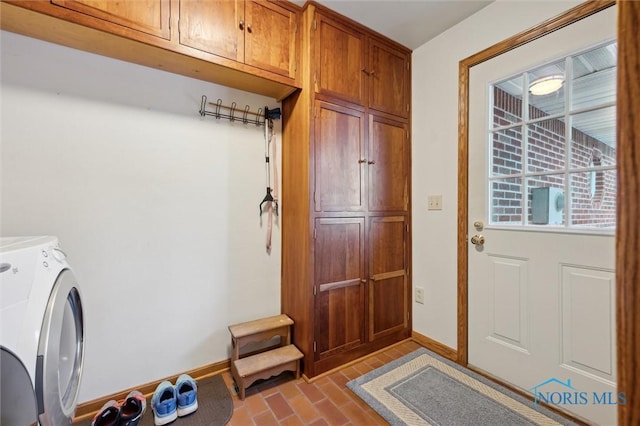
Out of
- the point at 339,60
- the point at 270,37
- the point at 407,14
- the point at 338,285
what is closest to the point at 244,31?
the point at 270,37

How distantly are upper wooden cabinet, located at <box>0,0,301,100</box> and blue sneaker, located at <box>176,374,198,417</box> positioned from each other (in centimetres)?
185

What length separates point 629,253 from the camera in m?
0.34

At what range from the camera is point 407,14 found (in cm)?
185

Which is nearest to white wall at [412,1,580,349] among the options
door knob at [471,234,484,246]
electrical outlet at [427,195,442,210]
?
electrical outlet at [427,195,442,210]

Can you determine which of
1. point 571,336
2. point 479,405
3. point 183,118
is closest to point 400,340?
point 479,405

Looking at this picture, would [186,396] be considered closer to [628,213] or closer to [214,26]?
[628,213]

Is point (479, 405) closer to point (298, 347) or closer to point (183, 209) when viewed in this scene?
point (298, 347)

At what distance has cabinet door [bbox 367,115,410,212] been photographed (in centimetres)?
205

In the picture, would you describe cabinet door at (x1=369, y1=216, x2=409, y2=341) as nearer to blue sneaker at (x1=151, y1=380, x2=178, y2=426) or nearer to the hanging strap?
the hanging strap

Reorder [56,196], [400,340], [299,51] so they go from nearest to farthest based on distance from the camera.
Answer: [56,196], [299,51], [400,340]

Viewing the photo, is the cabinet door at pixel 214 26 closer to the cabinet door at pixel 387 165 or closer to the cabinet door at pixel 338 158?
the cabinet door at pixel 338 158

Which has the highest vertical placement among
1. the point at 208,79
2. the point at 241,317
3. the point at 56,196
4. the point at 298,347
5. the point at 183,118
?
the point at 208,79

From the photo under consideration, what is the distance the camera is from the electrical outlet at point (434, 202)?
207 centimetres

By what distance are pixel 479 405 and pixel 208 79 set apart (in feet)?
8.49
